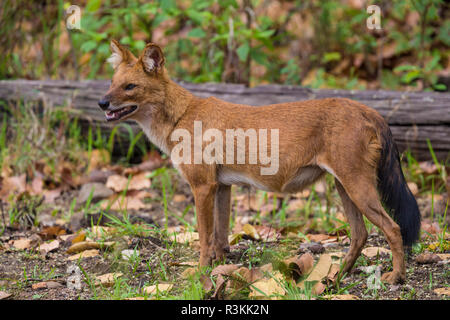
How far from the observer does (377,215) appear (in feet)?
12.2

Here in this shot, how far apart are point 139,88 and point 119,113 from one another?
0.25 meters

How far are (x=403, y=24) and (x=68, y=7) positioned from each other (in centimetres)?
596

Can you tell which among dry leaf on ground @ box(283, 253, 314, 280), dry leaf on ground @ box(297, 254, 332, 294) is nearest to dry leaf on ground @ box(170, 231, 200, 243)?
dry leaf on ground @ box(283, 253, 314, 280)

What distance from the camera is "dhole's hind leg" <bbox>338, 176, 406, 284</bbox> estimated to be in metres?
3.72

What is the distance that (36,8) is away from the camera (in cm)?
867

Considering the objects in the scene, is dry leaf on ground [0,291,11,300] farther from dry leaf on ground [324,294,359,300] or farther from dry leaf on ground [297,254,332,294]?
dry leaf on ground [324,294,359,300]

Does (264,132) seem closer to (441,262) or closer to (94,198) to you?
(441,262)

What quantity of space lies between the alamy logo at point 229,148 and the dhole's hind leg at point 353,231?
543 mm

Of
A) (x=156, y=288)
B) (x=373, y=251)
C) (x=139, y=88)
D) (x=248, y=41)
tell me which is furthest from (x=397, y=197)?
(x=248, y=41)

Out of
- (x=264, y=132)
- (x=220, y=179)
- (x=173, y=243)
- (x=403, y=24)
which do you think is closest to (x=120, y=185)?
(x=173, y=243)

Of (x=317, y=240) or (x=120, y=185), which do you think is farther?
(x=120, y=185)

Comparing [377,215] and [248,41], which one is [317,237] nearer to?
[377,215]

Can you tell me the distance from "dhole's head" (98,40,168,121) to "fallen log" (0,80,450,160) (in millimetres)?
2250

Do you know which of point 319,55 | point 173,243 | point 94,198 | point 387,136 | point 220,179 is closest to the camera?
point 387,136
